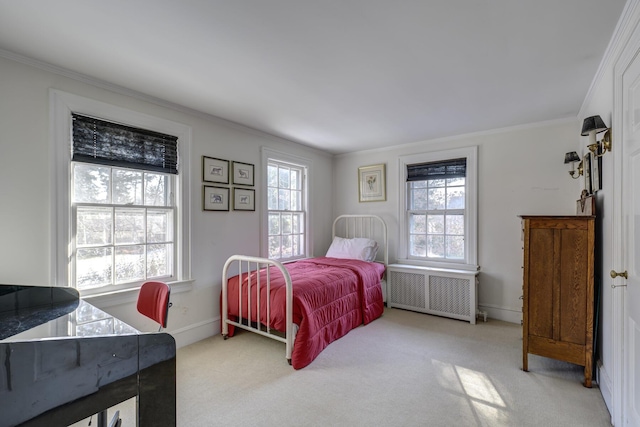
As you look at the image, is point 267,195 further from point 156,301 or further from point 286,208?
point 156,301

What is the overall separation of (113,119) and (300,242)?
2.71 meters

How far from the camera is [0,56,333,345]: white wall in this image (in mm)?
1983

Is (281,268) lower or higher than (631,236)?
lower

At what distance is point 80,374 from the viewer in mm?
1005

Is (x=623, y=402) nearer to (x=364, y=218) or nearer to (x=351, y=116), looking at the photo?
(x=351, y=116)

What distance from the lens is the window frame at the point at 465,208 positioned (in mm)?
3758

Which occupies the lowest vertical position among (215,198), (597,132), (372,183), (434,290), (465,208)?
(434,290)

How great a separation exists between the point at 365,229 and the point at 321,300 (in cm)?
204

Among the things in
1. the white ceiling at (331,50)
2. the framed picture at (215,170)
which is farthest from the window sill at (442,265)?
the framed picture at (215,170)

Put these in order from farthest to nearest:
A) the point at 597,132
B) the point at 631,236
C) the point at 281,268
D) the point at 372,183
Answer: the point at 372,183 < the point at 281,268 < the point at 597,132 < the point at 631,236

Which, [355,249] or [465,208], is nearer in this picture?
[465,208]

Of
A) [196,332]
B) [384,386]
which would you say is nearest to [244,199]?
[196,332]

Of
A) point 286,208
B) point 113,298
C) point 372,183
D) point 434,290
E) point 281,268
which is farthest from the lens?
point 372,183

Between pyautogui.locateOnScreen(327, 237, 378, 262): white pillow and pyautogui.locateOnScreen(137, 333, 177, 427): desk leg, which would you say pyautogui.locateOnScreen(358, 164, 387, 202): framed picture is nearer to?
pyautogui.locateOnScreen(327, 237, 378, 262): white pillow
